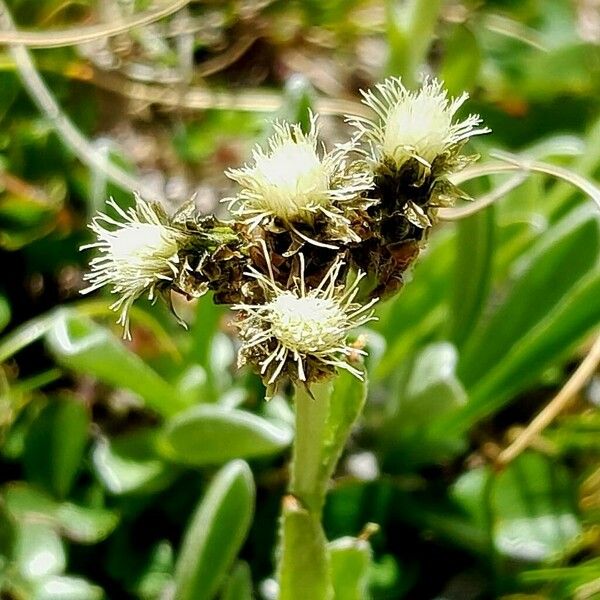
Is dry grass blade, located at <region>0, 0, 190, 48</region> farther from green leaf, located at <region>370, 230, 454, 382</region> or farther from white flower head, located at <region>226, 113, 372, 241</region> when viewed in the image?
white flower head, located at <region>226, 113, 372, 241</region>

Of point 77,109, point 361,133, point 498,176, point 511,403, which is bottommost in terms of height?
point 361,133

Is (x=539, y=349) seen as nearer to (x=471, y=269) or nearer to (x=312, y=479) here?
(x=471, y=269)

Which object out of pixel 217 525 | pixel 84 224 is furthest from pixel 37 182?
pixel 217 525

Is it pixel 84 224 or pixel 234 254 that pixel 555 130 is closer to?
pixel 84 224

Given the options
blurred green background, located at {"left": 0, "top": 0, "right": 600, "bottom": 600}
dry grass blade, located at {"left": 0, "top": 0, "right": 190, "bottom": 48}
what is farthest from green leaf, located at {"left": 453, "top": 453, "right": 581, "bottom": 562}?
dry grass blade, located at {"left": 0, "top": 0, "right": 190, "bottom": 48}

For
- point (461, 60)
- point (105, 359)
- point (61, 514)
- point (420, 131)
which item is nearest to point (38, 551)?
point (61, 514)

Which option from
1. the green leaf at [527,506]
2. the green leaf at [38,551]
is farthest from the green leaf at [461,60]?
the green leaf at [38,551]
